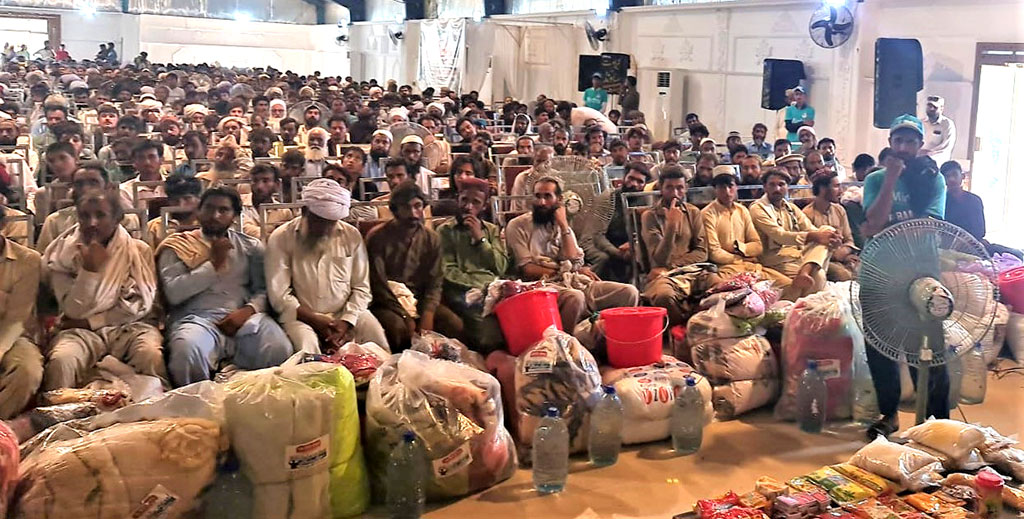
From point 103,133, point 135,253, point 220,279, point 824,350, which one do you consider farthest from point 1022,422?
point 103,133

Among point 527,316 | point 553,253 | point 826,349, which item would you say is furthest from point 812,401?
point 553,253

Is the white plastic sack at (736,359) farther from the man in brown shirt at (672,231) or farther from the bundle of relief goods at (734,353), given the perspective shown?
the man in brown shirt at (672,231)

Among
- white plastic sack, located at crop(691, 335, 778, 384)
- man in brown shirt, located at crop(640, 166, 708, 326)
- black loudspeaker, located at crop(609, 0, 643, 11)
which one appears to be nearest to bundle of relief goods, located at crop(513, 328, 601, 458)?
white plastic sack, located at crop(691, 335, 778, 384)

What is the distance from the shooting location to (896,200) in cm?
407

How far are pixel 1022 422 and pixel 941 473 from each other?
1105 millimetres

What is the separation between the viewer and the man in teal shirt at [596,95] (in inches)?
519

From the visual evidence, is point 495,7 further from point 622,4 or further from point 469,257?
point 469,257

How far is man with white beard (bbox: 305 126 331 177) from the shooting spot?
654 cm

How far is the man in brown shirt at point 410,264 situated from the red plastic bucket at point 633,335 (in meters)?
0.68

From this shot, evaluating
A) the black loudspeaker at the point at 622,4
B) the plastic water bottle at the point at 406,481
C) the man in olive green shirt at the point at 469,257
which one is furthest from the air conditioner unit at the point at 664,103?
the plastic water bottle at the point at 406,481

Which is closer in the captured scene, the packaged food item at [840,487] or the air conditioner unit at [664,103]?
the packaged food item at [840,487]

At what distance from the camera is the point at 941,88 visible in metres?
9.22

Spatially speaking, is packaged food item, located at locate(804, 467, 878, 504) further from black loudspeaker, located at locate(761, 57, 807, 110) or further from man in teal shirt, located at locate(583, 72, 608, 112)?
man in teal shirt, located at locate(583, 72, 608, 112)

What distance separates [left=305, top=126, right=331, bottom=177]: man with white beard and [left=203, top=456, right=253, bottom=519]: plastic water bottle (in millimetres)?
3726
